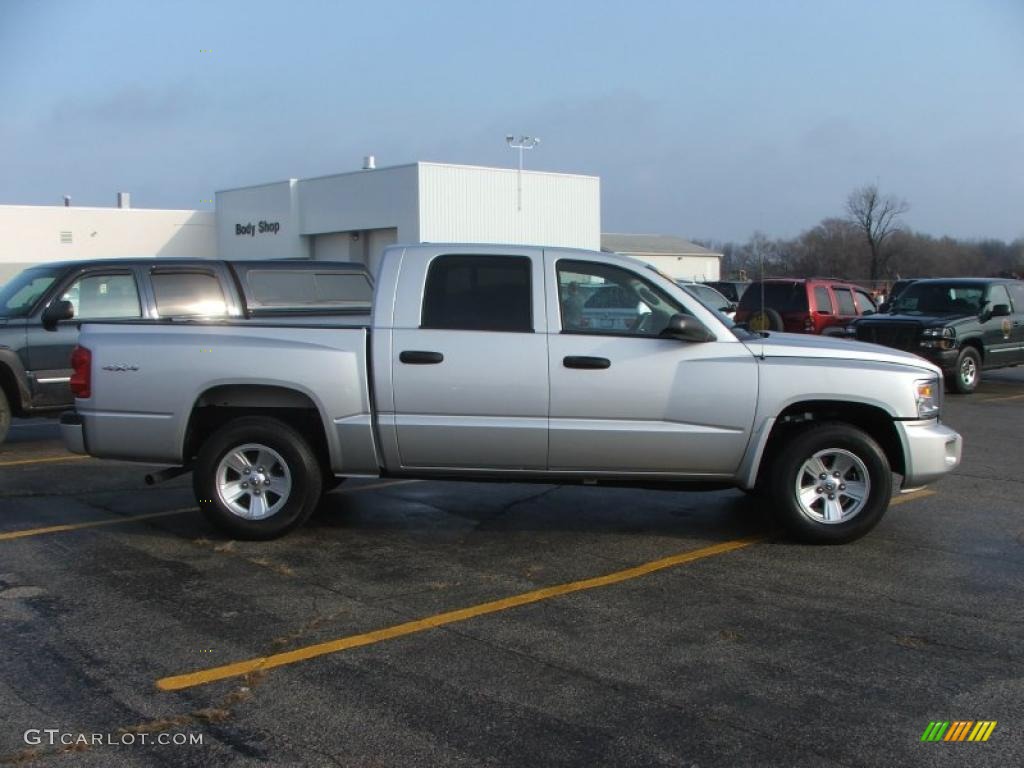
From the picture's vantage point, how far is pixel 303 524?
7.10 meters

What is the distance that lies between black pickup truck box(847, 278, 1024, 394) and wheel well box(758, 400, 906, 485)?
978 cm

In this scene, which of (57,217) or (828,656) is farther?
(57,217)

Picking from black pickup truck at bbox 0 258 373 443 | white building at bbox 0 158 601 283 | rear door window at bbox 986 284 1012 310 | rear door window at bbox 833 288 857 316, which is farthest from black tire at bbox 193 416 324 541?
white building at bbox 0 158 601 283

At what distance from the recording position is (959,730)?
3.93 metres

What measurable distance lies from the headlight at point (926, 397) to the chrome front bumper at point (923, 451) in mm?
64

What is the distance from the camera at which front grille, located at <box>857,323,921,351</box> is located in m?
16.0

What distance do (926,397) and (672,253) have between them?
198 ft

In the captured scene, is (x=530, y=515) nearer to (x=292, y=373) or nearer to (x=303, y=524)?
(x=303, y=524)

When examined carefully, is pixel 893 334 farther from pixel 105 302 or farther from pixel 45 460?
pixel 45 460

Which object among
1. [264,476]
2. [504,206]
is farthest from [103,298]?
[504,206]

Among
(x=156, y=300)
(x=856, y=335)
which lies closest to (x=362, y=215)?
(x=856, y=335)

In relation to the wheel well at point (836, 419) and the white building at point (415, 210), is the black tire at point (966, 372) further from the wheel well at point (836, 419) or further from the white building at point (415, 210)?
the white building at point (415, 210)

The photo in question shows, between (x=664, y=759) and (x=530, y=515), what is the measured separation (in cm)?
390

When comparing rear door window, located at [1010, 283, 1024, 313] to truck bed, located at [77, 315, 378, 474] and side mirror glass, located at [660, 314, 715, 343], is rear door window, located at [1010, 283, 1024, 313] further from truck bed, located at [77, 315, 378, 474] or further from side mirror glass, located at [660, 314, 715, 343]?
truck bed, located at [77, 315, 378, 474]
